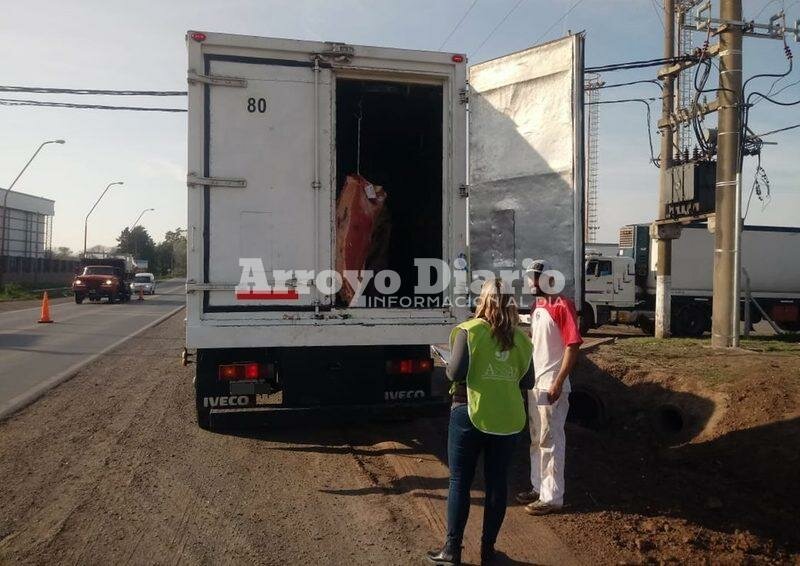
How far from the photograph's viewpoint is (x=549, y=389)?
4902mm

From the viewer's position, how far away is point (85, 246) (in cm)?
5612

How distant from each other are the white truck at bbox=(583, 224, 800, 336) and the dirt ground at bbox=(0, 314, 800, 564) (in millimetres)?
11618

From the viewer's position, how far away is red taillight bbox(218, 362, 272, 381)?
5777 millimetres

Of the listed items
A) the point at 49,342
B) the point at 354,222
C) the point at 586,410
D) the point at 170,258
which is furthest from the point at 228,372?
the point at 170,258

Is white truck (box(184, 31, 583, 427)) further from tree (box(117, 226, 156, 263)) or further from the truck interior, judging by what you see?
tree (box(117, 226, 156, 263))

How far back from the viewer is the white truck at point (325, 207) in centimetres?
564

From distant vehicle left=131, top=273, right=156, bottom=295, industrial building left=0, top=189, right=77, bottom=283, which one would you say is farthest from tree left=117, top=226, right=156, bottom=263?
distant vehicle left=131, top=273, right=156, bottom=295

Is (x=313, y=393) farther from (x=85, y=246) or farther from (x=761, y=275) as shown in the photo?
(x=85, y=246)

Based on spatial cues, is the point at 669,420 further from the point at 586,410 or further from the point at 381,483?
the point at 381,483

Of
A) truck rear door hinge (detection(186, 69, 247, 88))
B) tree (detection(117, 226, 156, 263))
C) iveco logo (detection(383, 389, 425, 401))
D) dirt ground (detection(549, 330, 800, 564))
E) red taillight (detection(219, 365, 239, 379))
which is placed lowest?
dirt ground (detection(549, 330, 800, 564))

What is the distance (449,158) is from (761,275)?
59.9 feet

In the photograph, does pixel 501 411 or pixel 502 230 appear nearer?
pixel 501 411

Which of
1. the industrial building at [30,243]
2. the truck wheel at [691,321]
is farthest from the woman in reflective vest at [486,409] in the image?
the industrial building at [30,243]

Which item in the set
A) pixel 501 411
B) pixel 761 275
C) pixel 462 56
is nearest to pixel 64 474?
pixel 501 411
